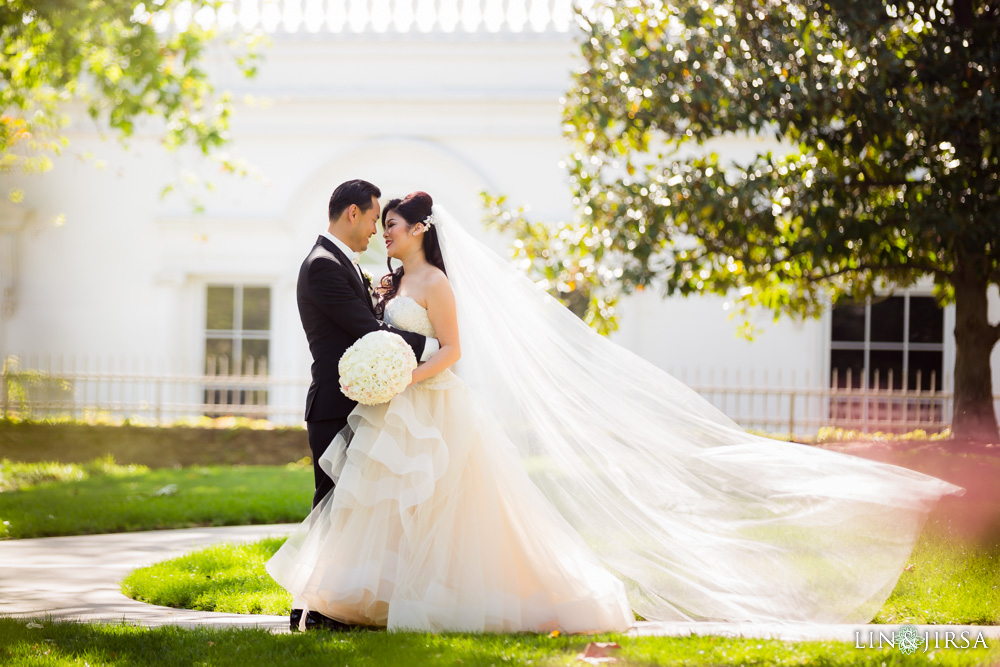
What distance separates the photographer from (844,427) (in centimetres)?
1263

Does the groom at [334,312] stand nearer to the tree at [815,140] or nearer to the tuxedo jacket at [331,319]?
the tuxedo jacket at [331,319]

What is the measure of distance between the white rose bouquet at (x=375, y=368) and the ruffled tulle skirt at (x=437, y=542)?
22 cm

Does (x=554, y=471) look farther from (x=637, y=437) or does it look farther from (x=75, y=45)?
(x=75, y=45)

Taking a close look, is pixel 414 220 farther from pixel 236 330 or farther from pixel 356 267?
pixel 236 330

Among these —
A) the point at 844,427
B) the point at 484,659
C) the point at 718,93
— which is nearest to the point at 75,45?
the point at 718,93

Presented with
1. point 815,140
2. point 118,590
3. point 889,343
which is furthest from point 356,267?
point 889,343

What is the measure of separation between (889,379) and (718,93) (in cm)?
705

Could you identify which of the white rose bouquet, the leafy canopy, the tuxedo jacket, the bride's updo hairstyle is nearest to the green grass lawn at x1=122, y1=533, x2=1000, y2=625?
the tuxedo jacket

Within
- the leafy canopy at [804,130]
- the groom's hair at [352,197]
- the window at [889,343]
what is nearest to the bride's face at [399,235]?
the groom's hair at [352,197]

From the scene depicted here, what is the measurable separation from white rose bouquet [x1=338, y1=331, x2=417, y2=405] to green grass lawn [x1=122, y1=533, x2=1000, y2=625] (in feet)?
4.84

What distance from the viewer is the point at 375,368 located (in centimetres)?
421

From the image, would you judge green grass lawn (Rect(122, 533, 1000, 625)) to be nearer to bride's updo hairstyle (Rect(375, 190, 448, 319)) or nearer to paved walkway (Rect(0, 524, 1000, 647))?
paved walkway (Rect(0, 524, 1000, 647))

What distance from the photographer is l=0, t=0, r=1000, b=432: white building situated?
45.4 feet

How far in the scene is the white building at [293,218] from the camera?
13836 millimetres
